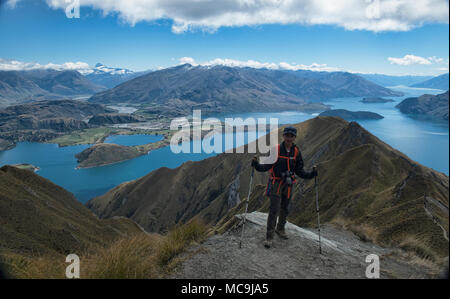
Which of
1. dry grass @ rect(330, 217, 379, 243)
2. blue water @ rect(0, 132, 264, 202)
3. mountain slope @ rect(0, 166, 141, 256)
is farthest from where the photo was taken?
blue water @ rect(0, 132, 264, 202)

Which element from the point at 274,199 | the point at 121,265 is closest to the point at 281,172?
the point at 274,199

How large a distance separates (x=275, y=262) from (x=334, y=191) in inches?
898

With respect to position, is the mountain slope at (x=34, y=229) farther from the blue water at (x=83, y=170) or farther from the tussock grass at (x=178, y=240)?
the blue water at (x=83, y=170)

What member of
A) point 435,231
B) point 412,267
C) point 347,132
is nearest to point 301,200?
point 435,231

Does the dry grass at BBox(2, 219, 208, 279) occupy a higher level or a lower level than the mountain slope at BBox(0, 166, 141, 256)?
higher

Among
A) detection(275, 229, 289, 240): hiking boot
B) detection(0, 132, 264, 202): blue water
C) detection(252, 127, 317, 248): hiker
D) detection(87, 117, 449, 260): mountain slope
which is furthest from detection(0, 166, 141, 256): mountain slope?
detection(0, 132, 264, 202): blue water

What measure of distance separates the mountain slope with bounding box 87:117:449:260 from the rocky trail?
3068 millimetres

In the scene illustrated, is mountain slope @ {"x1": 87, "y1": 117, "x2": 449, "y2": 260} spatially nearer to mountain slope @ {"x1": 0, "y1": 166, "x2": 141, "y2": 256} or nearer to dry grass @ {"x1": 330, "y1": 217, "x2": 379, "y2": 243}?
dry grass @ {"x1": 330, "y1": 217, "x2": 379, "y2": 243}

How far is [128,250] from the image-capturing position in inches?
229

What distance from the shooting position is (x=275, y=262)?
6.18 meters

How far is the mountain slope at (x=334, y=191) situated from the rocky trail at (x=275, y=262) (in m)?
3.07

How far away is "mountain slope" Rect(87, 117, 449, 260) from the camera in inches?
498
